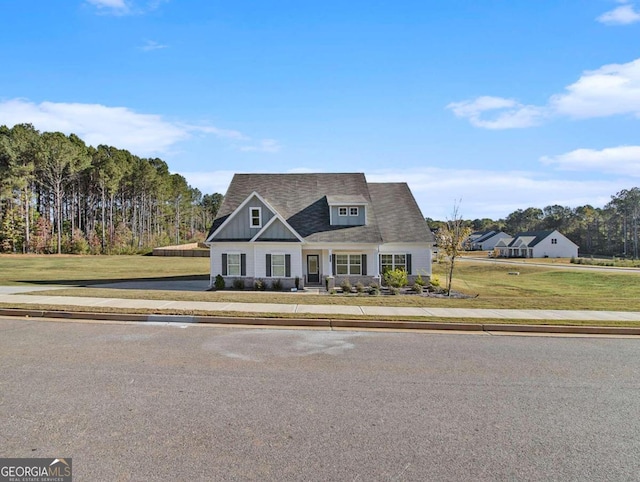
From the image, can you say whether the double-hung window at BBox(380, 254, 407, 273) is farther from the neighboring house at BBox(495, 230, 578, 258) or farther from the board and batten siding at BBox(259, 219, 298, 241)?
the neighboring house at BBox(495, 230, 578, 258)

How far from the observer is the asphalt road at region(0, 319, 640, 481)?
4.47 meters

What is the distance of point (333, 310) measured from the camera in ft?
45.7

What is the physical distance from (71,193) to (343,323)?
78.6 meters

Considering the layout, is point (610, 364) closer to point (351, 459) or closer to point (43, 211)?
point (351, 459)

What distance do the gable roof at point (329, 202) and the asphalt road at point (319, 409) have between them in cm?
1845

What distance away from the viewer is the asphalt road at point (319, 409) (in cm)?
447

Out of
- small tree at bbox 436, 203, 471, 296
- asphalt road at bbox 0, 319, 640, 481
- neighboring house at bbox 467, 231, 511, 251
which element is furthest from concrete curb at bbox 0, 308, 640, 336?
neighboring house at bbox 467, 231, 511, 251

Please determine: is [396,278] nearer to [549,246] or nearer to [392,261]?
[392,261]

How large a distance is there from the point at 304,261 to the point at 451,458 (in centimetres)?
2329

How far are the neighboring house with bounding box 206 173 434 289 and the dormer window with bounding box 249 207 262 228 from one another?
6 cm

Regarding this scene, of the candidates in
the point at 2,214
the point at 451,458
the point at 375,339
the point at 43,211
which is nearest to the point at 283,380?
the point at 451,458

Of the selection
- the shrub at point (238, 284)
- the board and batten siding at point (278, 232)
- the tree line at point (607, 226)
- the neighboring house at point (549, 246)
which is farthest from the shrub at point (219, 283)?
the neighboring house at point (549, 246)

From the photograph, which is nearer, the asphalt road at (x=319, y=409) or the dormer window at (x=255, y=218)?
the asphalt road at (x=319, y=409)

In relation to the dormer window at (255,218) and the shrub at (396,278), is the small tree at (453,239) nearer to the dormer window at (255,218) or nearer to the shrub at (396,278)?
the shrub at (396,278)
